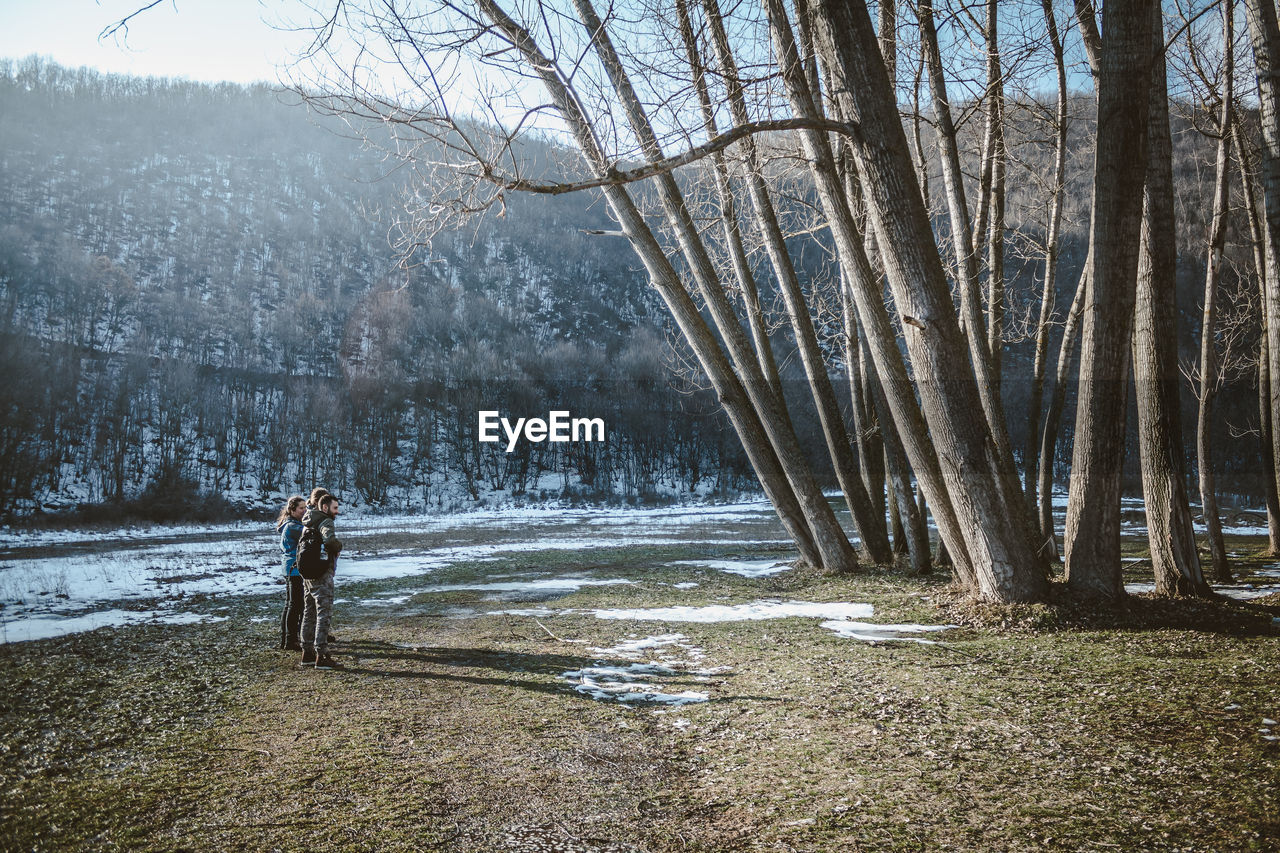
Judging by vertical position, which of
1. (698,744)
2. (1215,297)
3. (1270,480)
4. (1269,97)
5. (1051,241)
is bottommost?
(698,744)

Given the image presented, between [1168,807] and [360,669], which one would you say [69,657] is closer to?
[360,669]

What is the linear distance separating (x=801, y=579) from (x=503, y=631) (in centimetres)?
466

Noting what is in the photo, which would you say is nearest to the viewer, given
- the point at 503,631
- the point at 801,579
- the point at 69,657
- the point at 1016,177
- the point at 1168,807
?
the point at 1168,807

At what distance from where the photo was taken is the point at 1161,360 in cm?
678

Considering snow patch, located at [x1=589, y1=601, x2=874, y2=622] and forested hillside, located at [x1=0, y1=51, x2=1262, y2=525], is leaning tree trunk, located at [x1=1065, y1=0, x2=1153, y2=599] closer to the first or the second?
snow patch, located at [x1=589, y1=601, x2=874, y2=622]

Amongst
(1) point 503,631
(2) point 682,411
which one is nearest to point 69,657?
(1) point 503,631

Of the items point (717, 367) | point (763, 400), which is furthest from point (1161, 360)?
point (717, 367)

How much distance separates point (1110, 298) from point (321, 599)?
23.8 feet

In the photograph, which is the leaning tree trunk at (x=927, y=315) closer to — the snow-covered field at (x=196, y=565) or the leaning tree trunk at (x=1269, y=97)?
the leaning tree trunk at (x=1269, y=97)

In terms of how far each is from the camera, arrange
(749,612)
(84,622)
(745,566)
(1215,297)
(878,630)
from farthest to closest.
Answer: (745,566) → (1215,297) → (84,622) → (749,612) → (878,630)

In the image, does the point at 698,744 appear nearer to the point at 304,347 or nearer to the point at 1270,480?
the point at 1270,480

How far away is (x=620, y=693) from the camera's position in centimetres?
488

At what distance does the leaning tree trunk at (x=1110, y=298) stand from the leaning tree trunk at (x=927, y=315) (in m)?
0.49

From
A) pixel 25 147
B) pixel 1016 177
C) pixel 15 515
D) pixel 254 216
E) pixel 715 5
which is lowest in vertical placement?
pixel 15 515
